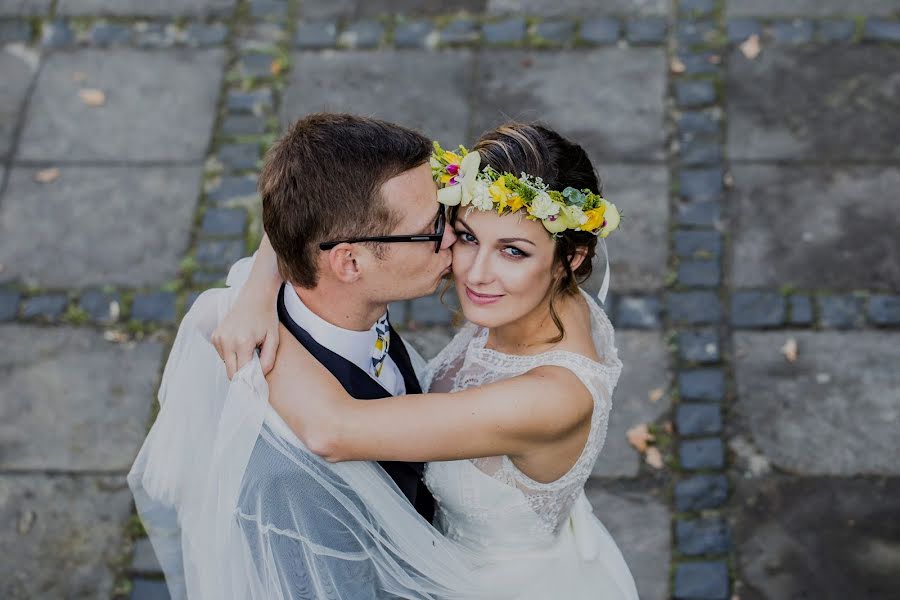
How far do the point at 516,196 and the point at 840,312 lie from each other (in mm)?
3010

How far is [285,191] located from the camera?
3264 mm

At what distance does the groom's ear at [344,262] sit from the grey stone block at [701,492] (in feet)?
7.98

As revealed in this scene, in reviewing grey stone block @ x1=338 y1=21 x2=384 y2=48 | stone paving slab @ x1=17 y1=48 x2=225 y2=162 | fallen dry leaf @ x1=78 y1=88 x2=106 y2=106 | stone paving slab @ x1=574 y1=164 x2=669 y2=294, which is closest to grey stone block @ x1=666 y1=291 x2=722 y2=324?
stone paving slab @ x1=574 y1=164 x2=669 y2=294

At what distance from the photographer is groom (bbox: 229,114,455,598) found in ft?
10.5

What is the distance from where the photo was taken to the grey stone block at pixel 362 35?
720cm

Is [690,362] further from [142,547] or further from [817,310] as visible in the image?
[142,547]

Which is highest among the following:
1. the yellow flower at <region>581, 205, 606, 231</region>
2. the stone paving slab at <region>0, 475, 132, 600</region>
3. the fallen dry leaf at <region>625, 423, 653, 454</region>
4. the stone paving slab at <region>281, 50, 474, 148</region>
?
the stone paving slab at <region>281, 50, 474, 148</region>

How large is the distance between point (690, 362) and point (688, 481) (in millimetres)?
692

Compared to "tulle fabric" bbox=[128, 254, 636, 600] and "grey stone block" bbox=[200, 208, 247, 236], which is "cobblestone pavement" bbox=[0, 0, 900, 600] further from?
"tulle fabric" bbox=[128, 254, 636, 600]

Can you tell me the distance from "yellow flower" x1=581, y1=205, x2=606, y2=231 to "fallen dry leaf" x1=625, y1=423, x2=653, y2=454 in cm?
210

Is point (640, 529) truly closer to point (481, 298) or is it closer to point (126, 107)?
point (481, 298)

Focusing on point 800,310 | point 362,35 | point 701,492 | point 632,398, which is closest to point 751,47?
point 800,310

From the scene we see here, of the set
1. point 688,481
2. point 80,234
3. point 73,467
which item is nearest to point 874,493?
point 688,481

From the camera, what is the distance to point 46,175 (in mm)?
6668
